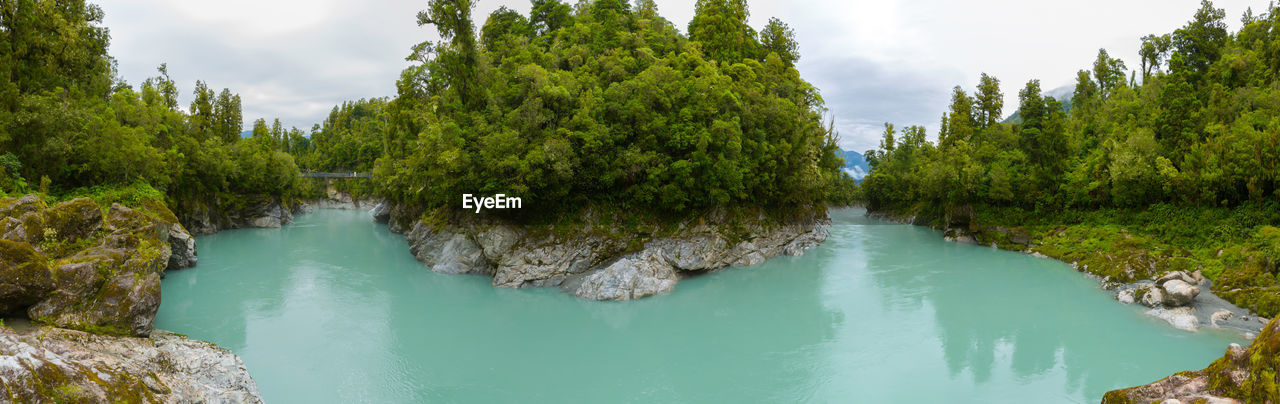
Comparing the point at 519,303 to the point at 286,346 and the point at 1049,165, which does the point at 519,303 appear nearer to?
the point at 286,346

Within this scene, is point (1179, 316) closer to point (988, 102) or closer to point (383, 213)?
point (988, 102)

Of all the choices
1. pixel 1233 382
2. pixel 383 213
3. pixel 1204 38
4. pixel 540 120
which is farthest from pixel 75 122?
pixel 1204 38

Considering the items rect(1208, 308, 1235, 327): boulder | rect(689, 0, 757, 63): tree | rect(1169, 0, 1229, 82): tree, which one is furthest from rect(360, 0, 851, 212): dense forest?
rect(1169, 0, 1229, 82): tree

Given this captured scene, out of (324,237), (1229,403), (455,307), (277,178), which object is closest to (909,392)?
(1229,403)

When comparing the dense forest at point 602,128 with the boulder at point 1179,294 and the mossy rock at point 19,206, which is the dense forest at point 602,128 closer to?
the mossy rock at point 19,206

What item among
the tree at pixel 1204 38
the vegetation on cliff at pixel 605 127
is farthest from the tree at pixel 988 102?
the vegetation on cliff at pixel 605 127
